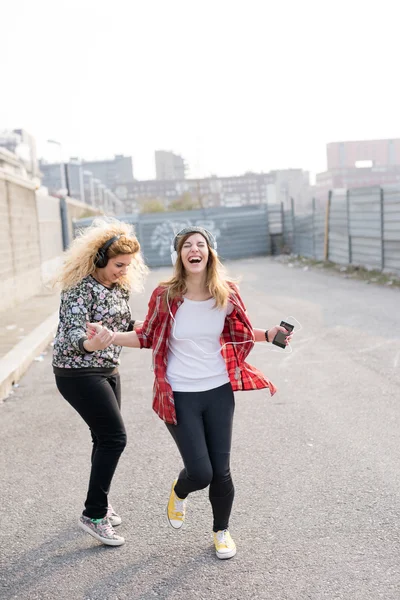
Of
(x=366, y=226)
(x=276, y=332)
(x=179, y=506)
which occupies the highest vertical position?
(x=276, y=332)

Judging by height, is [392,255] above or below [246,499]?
above

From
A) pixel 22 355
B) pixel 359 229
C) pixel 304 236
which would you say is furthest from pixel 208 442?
pixel 304 236

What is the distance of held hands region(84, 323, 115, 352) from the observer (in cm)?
379

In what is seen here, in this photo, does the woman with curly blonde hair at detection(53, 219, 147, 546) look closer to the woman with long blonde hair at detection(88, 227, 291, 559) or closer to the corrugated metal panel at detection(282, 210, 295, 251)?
the woman with long blonde hair at detection(88, 227, 291, 559)

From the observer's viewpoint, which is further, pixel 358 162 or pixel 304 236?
pixel 358 162

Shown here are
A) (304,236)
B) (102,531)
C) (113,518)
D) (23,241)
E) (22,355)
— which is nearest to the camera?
(102,531)

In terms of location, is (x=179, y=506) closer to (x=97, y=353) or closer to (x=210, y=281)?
(x=97, y=353)

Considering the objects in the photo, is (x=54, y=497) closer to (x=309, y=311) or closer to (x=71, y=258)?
(x=71, y=258)

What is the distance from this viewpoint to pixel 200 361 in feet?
12.9

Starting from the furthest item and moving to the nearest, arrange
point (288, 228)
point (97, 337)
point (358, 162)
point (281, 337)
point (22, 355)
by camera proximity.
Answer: point (358, 162), point (288, 228), point (22, 355), point (281, 337), point (97, 337)

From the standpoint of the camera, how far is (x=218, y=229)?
1374 inches

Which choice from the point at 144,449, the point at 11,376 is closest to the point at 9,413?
the point at 11,376

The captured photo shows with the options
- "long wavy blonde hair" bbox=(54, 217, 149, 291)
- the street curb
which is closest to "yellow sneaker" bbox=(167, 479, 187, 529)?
"long wavy blonde hair" bbox=(54, 217, 149, 291)

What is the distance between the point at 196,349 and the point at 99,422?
70 cm
